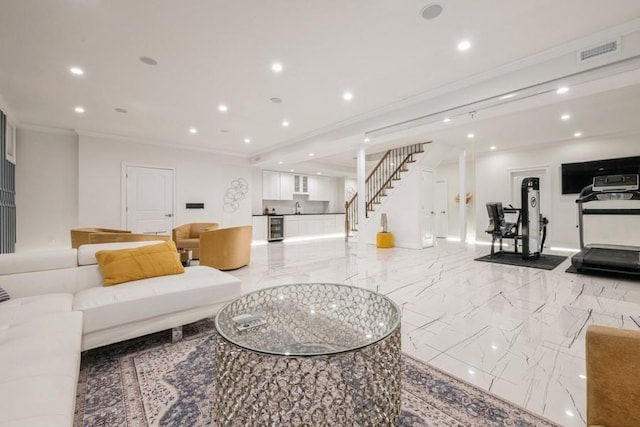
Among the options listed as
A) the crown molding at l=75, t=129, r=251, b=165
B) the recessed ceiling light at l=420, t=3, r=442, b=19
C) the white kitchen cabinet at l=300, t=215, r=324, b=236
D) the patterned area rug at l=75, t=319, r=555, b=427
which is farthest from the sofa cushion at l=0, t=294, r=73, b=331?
the white kitchen cabinet at l=300, t=215, r=324, b=236

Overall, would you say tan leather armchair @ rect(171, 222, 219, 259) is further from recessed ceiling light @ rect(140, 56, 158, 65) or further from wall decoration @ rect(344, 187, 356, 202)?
wall decoration @ rect(344, 187, 356, 202)

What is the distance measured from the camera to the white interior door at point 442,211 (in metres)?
8.94

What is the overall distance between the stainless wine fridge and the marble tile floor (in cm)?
359

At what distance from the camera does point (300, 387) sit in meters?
1.04

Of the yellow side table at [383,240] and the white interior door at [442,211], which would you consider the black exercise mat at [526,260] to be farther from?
the white interior door at [442,211]

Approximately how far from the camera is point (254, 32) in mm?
2770

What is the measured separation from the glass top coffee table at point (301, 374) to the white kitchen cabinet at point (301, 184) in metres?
8.90

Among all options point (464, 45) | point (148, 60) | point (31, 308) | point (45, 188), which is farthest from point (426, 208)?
point (45, 188)

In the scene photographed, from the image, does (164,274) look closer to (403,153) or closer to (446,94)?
(446,94)

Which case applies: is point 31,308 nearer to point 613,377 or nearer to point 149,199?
point 613,377

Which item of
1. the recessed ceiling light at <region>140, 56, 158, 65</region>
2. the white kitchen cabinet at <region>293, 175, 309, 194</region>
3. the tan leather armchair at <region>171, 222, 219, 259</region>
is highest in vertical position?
the recessed ceiling light at <region>140, 56, 158, 65</region>

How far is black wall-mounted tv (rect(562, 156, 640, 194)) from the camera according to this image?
19.7 feet

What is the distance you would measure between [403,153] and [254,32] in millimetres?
5704

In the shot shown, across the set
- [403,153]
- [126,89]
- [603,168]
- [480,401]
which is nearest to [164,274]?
[480,401]
